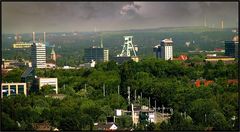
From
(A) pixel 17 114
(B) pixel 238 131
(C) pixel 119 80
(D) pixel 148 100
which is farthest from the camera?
(C) pixel 119 80

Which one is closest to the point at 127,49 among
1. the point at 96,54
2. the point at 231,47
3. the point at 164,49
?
the point at 164,49

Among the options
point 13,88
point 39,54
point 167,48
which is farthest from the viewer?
point 167,48

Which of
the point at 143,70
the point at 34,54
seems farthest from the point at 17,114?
the point at 34,54

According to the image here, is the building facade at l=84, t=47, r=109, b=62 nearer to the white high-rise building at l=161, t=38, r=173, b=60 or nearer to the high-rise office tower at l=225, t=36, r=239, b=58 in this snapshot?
the white high-rise building at l=161, t=38, r=173, b=60

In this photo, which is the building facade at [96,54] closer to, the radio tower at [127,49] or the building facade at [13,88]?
the radio tower at [127,49]

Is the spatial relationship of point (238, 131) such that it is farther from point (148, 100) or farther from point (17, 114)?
point (148, 100)

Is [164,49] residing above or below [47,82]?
above

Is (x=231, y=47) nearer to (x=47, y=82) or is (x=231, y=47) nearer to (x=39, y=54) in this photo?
(x=39, y=54)
